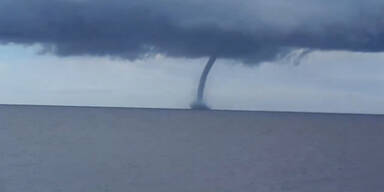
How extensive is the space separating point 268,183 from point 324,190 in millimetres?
3135

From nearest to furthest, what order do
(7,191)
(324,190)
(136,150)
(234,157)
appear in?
(7,191) → (324,190) → (234,157) → (136,150)

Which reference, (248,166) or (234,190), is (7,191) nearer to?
(234,190)

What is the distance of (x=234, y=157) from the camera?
46.0 metres

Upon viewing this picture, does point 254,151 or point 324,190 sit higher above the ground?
point 254,151

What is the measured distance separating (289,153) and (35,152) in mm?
18339

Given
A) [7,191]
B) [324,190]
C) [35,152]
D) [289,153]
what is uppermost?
[289,153]

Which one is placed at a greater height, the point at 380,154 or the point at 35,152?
the point at 380,154

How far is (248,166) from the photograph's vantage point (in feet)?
131

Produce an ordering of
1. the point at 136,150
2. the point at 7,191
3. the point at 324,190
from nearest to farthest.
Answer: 1. the point at 7,191
2. the point at 324,190
3. the point at 136,150

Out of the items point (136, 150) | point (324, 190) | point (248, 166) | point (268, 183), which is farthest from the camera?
point (136, 150)

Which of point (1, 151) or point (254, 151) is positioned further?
point (254, 151)

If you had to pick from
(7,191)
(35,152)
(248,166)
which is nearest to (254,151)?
(248,166)

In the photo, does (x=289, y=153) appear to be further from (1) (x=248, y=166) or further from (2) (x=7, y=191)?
(2) (x=7, y=191)

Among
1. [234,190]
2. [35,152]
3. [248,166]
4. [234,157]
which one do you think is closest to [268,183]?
[234,190]
